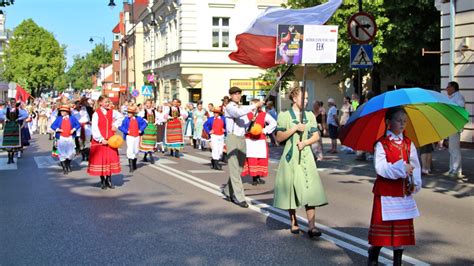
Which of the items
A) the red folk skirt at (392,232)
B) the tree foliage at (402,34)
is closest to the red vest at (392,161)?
the red folk skirt at (392,232)

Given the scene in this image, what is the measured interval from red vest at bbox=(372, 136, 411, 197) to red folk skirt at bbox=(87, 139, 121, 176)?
734 cm

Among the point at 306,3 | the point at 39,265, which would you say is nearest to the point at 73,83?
the point at 306,3

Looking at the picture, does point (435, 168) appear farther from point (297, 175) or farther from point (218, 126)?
point (297, 175)

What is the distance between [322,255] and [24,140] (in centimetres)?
1572

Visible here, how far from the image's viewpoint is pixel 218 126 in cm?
1633

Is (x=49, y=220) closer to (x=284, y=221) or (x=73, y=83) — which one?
(x=284, y=221)

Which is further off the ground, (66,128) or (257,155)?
(66,128)

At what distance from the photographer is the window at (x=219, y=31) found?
132 ft

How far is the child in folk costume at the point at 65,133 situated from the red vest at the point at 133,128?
1.33 m

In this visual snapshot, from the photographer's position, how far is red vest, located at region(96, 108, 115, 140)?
38.5 feet

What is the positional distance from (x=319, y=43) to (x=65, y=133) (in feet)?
30.0

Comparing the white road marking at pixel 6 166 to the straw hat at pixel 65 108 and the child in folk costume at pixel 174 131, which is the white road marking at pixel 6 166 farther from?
the child in folk costume at pixel 174 131

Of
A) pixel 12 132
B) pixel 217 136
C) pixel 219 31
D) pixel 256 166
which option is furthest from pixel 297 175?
pixel 219 31

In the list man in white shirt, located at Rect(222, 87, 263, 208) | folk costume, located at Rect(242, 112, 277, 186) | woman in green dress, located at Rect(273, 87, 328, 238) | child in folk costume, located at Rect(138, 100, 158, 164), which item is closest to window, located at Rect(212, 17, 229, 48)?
child in folk costume, located at Rect(138, 100, 158, 164)
